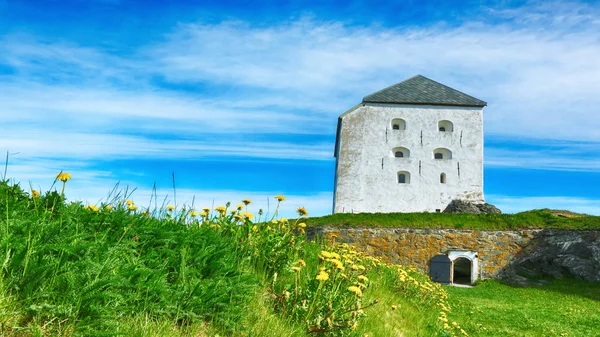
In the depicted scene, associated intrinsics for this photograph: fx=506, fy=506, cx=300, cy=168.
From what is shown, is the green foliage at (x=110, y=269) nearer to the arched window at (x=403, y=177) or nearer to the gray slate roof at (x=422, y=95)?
the arched window at (x=403, y=177)

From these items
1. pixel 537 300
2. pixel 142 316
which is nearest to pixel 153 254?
pixel 142 316

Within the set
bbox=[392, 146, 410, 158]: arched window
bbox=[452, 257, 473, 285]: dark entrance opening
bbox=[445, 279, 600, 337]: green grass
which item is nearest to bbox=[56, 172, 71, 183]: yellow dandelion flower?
bbox=[445, 279, 600, 337]: green grass

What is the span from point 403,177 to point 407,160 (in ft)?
6.11

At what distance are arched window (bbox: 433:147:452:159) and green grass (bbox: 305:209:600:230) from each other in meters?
10.4

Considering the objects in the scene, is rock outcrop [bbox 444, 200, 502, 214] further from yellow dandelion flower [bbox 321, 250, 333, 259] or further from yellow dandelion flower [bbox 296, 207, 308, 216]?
yellow dandelion flower [bbox 321, 250, 333, 259]

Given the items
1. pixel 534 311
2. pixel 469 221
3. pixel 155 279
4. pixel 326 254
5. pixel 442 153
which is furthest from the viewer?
pixel 442 153

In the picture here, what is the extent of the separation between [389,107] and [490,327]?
83.6ft

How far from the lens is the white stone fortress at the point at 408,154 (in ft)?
107

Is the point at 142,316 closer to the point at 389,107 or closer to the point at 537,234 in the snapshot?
the point at 537,234

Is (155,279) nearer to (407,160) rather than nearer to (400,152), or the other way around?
(407,160)

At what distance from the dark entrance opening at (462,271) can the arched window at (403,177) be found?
889 cm

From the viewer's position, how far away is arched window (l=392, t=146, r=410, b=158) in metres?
33.7

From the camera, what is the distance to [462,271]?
985 inches

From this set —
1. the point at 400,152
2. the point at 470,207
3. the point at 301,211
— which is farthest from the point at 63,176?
the point at 400,152
